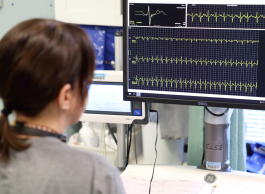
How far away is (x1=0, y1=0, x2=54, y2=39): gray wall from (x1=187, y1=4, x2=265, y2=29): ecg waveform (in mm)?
1027

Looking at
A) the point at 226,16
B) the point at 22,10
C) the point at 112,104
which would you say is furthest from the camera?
the point at 22,10

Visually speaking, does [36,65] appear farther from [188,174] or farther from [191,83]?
[188,174]

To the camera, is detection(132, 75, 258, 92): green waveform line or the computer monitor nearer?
detection(132, 75, 258, 92): green waveform line

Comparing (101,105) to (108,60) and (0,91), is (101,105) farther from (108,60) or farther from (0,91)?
(0,91)

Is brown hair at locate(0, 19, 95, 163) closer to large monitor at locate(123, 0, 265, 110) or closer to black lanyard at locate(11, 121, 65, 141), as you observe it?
black lanyard at locate(11, 121, 65, 141)

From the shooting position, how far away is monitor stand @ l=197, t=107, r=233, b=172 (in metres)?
1.11

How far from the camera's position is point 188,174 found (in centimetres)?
114

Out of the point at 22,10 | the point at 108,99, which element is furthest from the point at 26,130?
the point at 22,10

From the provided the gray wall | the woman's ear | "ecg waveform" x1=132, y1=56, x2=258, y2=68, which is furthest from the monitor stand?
the gray wall

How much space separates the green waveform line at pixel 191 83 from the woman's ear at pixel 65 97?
0.54 meters

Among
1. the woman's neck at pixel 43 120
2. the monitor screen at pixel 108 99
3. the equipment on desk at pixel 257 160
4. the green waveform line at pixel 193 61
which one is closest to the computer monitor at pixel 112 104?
the monitor screen at pixel 108 99

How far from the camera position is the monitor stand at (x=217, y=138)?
111 centimetres

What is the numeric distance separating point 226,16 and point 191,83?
0.24 m

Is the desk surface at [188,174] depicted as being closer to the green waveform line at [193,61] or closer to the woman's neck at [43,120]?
the green waveform line at [193,61]
